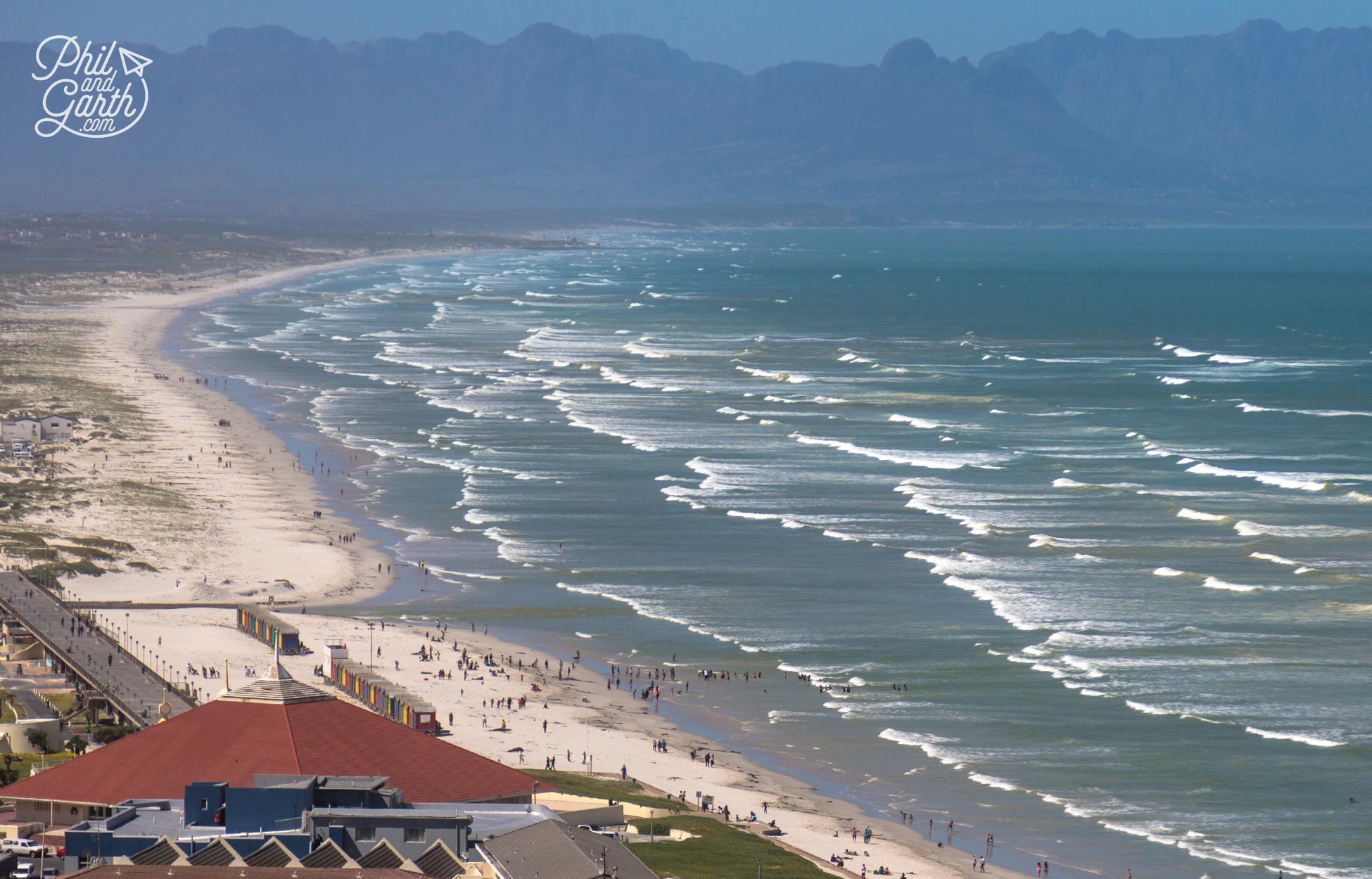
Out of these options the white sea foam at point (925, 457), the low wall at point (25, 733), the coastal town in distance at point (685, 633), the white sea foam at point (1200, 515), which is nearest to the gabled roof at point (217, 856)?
the coastal town in distance at point (685, 633)

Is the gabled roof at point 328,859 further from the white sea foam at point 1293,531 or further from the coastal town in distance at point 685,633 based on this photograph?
the white sea foam at point 1293,531

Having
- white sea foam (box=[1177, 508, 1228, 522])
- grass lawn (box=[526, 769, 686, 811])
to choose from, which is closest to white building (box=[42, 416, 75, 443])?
white sea foam (box=[1177, 508, 1228, 522])

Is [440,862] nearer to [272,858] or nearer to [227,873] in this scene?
[272,858]

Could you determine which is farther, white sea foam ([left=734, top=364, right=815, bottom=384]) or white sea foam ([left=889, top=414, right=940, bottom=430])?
white sea foam ([left=734, top=364, right=815, bottom=384])

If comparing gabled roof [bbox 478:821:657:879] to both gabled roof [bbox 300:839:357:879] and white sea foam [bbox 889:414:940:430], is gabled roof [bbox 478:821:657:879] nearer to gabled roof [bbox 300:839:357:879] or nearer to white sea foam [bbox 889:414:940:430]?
gabled roof [bbox 300:839:357:879]

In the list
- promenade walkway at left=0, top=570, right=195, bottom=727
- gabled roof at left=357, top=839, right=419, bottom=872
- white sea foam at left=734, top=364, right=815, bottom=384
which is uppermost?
gabled roof at left=357, top=839, right=419, bottom=872

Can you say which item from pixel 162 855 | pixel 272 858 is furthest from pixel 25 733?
pixel 272 858

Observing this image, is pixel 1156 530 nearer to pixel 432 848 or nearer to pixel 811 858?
pixel 811 858
